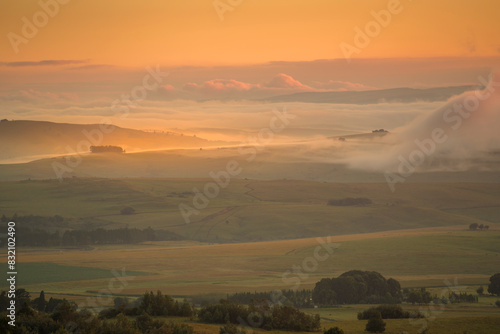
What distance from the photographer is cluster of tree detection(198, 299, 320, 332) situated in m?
48.2

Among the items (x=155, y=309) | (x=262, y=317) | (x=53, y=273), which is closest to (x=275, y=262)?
(x=53, y=273)

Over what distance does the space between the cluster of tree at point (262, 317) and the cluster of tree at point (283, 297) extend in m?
27.4

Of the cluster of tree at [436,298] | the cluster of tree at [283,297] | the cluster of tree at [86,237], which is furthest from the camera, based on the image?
the cluster of tree at [86,237]

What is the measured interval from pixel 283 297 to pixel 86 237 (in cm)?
10357

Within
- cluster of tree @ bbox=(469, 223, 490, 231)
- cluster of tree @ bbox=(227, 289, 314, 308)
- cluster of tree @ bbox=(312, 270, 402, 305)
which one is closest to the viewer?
cluster of tree @ bbox=(227, 289, 314, 308)

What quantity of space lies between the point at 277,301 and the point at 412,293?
1525 centimetres

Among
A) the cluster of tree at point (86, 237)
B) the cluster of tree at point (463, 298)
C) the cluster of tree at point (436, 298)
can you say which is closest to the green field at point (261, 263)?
the cluster of tree at point (463, 298)

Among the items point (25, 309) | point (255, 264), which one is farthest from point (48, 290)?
point (25, 309)

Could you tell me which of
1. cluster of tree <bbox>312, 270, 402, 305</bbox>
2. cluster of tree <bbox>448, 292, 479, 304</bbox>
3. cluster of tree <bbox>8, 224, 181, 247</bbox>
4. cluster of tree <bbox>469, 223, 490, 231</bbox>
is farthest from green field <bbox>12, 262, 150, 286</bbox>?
cluster of tree <bbox>469, 223, 490, 231</bbox>

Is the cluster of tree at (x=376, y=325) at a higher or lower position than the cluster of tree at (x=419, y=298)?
lower

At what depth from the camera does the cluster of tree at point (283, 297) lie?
259ft

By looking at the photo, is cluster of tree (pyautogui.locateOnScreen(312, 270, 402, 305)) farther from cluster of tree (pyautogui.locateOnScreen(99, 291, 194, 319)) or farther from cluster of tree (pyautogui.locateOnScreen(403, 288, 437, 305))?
cluster of tree (pyautogui.locateOnScreen(99, 291, 194, 319))

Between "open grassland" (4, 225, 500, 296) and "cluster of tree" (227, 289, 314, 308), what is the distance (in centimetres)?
607

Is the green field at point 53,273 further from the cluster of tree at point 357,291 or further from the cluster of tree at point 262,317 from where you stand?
the cluster of tree at point 262,317
